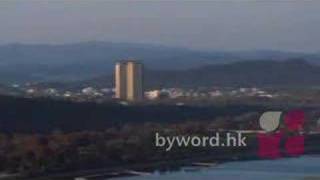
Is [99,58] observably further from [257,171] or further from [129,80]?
[257,171]

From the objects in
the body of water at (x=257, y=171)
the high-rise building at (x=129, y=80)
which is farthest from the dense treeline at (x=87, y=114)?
the body of water at (x=257, y=171)

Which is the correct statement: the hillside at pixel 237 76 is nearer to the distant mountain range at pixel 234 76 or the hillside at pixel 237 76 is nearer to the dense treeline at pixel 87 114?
the distant mountain range at pixel 234 76

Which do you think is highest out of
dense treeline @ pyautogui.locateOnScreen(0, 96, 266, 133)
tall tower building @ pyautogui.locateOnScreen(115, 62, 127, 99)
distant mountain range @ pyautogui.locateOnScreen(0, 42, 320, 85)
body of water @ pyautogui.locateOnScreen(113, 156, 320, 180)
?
distant mountain range @ pyautogui.locateOnScreen(0, 42, 320, 85)

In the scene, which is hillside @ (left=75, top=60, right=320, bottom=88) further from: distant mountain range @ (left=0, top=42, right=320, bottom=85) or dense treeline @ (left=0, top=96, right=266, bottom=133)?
dense treeline @ (left=0, top=96, right=266, bottom=133)

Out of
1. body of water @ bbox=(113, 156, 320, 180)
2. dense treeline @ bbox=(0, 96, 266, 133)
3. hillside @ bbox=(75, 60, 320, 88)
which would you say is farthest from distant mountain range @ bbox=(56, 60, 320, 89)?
body of water @ bbox=(113, 156, 320, 180)

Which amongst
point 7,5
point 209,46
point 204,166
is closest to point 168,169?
point 204,166

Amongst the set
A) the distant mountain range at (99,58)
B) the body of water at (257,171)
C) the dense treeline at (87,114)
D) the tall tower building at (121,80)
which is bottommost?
the body of water at (257,171)
